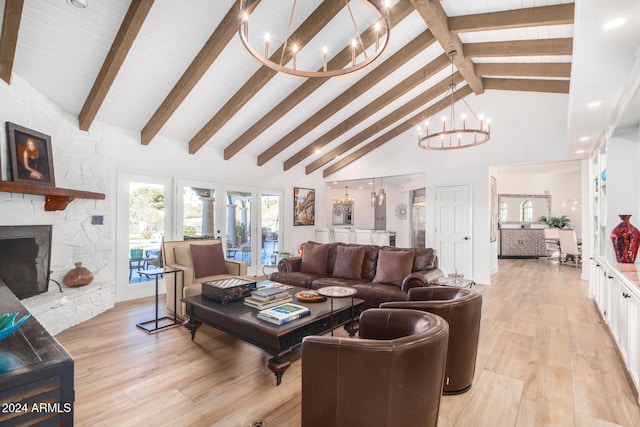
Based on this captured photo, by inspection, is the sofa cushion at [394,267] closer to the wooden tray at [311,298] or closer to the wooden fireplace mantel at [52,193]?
the wooden tray at [311,298]

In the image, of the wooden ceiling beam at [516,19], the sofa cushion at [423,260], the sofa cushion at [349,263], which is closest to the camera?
the wooden ceiling beam at [516,19]

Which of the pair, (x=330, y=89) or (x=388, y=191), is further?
(x=388, y=191)

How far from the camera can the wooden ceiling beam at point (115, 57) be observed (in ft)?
9.35

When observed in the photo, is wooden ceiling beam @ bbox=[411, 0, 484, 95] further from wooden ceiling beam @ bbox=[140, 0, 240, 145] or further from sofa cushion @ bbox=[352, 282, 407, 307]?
sofa cushion @ bbox=[352, 282, 407, 307]

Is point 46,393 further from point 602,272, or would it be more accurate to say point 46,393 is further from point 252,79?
point 602,272

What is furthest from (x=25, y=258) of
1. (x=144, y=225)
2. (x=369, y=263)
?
(x=369, y=263)

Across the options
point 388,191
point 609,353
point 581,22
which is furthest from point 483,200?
point 581,22

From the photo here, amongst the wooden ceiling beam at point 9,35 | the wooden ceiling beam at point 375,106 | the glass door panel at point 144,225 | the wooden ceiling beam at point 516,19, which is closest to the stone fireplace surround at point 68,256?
the glass door panel at point 144,225

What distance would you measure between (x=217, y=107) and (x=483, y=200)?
5.13 metres

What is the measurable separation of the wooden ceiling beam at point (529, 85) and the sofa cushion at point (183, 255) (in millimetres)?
5925

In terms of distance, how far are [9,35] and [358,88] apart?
3976 mm

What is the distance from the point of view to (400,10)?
3426mm

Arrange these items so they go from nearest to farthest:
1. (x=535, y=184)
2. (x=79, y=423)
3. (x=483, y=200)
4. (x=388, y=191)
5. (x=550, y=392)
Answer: (x=79, y=423)
(x=550, y=392)
(x=483, y=200)
(x=388, y=191)
(x=535, y=184)

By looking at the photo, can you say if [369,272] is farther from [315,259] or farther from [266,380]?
[266,380]
